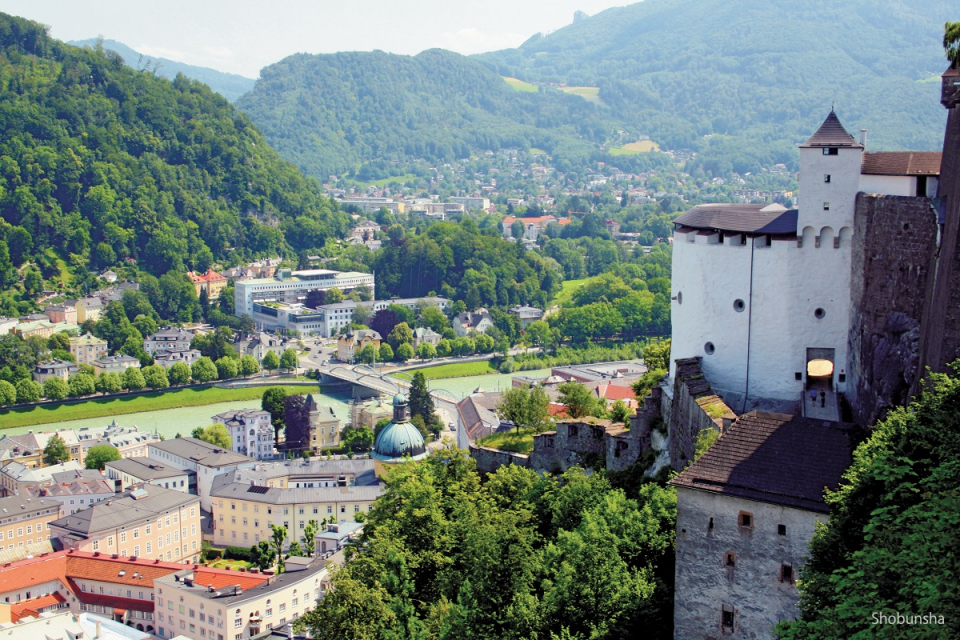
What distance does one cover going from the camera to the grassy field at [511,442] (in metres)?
26.4

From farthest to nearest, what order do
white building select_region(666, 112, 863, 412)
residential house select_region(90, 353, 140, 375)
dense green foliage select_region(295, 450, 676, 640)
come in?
residential house select_region(90, 353, 140, 375), white building select_region(666, 112, 863, 412), dense green foliage select_region(295, 450, 676, 640)

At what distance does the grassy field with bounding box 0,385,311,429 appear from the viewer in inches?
2677

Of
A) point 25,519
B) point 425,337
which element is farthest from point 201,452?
point 425,337

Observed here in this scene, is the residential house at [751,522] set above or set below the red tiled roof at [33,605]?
above

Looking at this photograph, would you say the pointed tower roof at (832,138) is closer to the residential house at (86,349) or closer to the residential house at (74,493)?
the residential house at (74,493)

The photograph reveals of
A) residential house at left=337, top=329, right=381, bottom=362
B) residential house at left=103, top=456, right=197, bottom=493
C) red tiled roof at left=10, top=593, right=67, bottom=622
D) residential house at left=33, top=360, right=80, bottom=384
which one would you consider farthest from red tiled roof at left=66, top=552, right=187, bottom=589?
residential house at left=337, top=329, right=381, bottom=362

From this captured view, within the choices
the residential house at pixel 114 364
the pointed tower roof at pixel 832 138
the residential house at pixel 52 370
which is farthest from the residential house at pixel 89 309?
the pointed tower roof at pixel 832 138

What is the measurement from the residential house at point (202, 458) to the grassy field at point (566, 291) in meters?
51.1

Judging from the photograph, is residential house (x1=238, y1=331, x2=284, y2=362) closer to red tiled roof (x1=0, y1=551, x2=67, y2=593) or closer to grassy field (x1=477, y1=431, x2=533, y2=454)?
red tiled roof (x1=0, y1=551, x2=67, y2=593)

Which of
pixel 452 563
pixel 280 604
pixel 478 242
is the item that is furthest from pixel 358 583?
pixel 478 242

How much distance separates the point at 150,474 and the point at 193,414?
2054cm

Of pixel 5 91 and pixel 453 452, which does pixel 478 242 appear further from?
pixel 453 452

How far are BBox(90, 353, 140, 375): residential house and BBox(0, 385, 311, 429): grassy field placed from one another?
15.2 feet

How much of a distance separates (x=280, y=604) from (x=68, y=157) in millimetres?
83517
